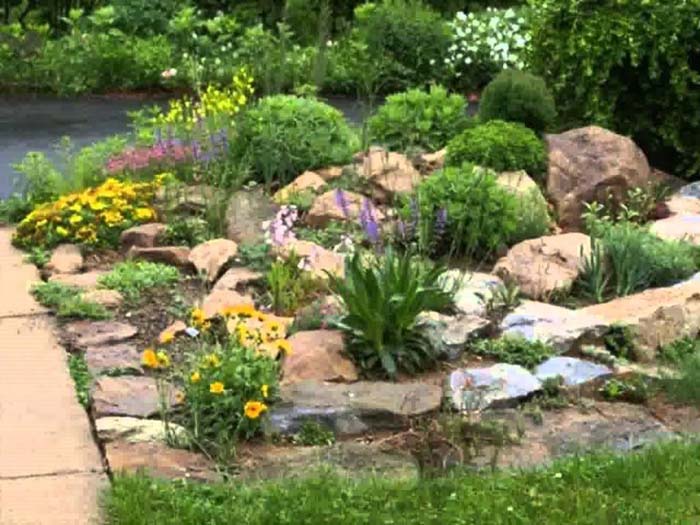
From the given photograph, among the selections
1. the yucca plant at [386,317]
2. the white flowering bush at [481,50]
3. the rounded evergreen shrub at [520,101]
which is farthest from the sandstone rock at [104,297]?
the white flowering bush at [481,50]

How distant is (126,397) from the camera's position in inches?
214

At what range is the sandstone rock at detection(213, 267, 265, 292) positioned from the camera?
22.1ft

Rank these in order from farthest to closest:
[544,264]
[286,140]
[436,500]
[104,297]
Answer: [286,140] < [544,264] < [104,297] < [436,500]

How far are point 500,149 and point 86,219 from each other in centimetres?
239

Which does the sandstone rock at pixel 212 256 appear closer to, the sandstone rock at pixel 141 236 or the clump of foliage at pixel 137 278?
the clump of foliage at pixel 137 278

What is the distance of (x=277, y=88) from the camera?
33.0 ft

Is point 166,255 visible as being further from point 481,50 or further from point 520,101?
point 481,50

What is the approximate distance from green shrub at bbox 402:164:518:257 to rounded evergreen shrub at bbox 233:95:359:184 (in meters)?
1.11

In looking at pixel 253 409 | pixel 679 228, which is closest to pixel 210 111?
pixel 679 228

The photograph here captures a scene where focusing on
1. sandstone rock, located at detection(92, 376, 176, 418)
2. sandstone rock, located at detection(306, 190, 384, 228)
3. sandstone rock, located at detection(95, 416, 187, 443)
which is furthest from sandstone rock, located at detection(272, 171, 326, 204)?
sandstone rock, located at detection(95, 416, 187, 443)

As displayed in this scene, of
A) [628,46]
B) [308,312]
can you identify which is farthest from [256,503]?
[628,46]

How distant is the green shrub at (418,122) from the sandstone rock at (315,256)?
6.55 feet

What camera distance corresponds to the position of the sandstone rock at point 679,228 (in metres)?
7.42

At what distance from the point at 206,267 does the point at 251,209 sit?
0.84 m
